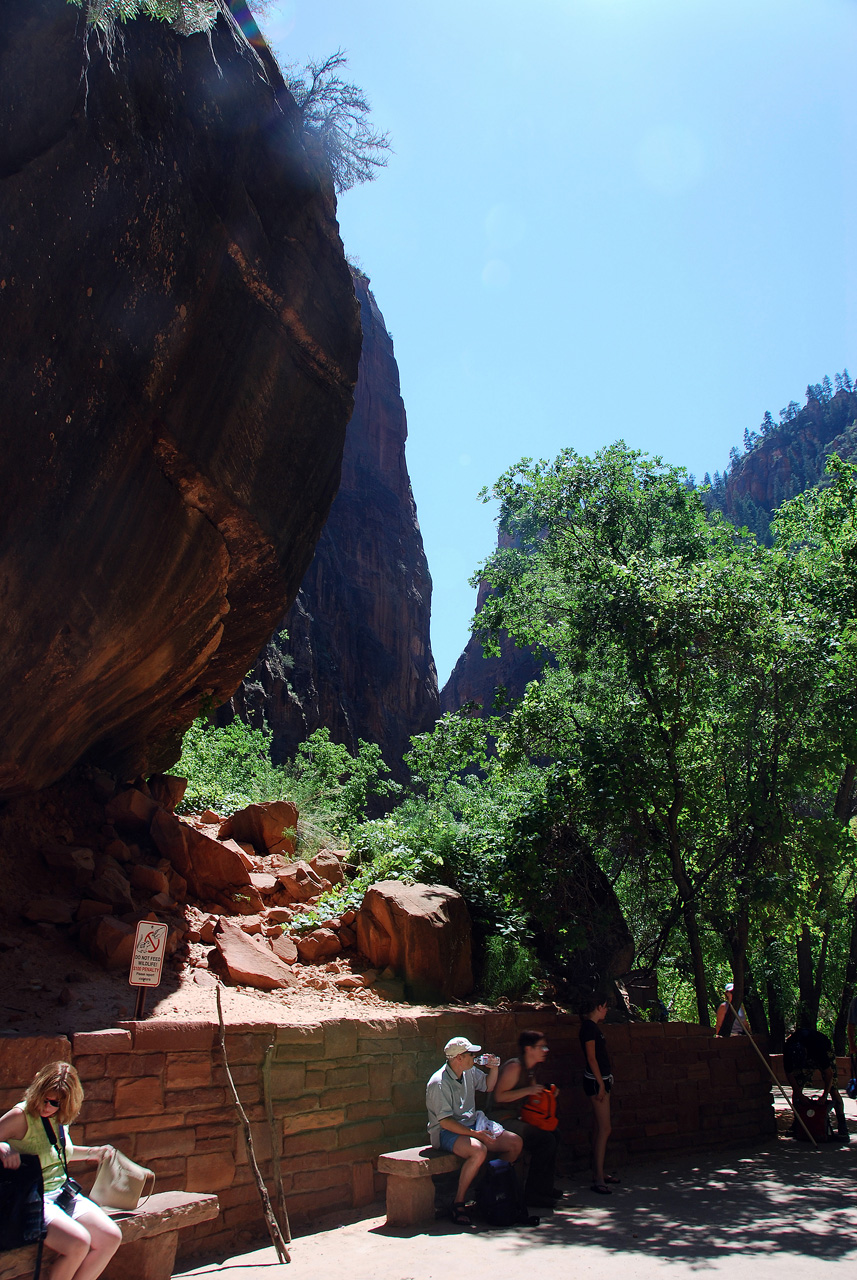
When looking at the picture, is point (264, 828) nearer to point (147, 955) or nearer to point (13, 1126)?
point (147, 955)

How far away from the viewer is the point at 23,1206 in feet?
11.1

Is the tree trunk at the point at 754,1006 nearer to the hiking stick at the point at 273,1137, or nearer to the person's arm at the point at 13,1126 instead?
the hiking stick at the point at 273,1137

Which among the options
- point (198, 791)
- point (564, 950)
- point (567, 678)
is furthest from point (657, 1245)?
point (198, 791)

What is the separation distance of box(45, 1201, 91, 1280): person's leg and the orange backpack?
12.2 feet

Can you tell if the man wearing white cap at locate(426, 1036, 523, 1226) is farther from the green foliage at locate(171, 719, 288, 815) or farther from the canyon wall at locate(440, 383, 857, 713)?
the canyon wall at locate(440, 383, 857, 713)

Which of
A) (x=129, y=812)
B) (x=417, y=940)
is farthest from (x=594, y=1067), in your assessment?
(x=129, y=812)

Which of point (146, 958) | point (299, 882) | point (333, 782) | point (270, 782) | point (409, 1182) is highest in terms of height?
point (333, 782)

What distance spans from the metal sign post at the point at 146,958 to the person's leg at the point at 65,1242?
4.79 ft

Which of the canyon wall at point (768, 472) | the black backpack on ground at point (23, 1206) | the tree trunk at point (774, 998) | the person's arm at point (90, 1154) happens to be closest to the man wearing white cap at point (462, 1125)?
the person's arm at point (90, 1154)

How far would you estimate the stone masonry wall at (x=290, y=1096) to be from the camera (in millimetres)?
4688

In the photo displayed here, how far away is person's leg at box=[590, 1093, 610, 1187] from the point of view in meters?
6.75

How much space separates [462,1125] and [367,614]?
5489 centimetres

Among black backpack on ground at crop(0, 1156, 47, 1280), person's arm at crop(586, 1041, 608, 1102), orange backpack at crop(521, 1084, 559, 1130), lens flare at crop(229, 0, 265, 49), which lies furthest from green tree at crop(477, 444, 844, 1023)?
black backpack on ground at crop(0, 1156, 47, 1280)

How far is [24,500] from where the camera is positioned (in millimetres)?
5168
